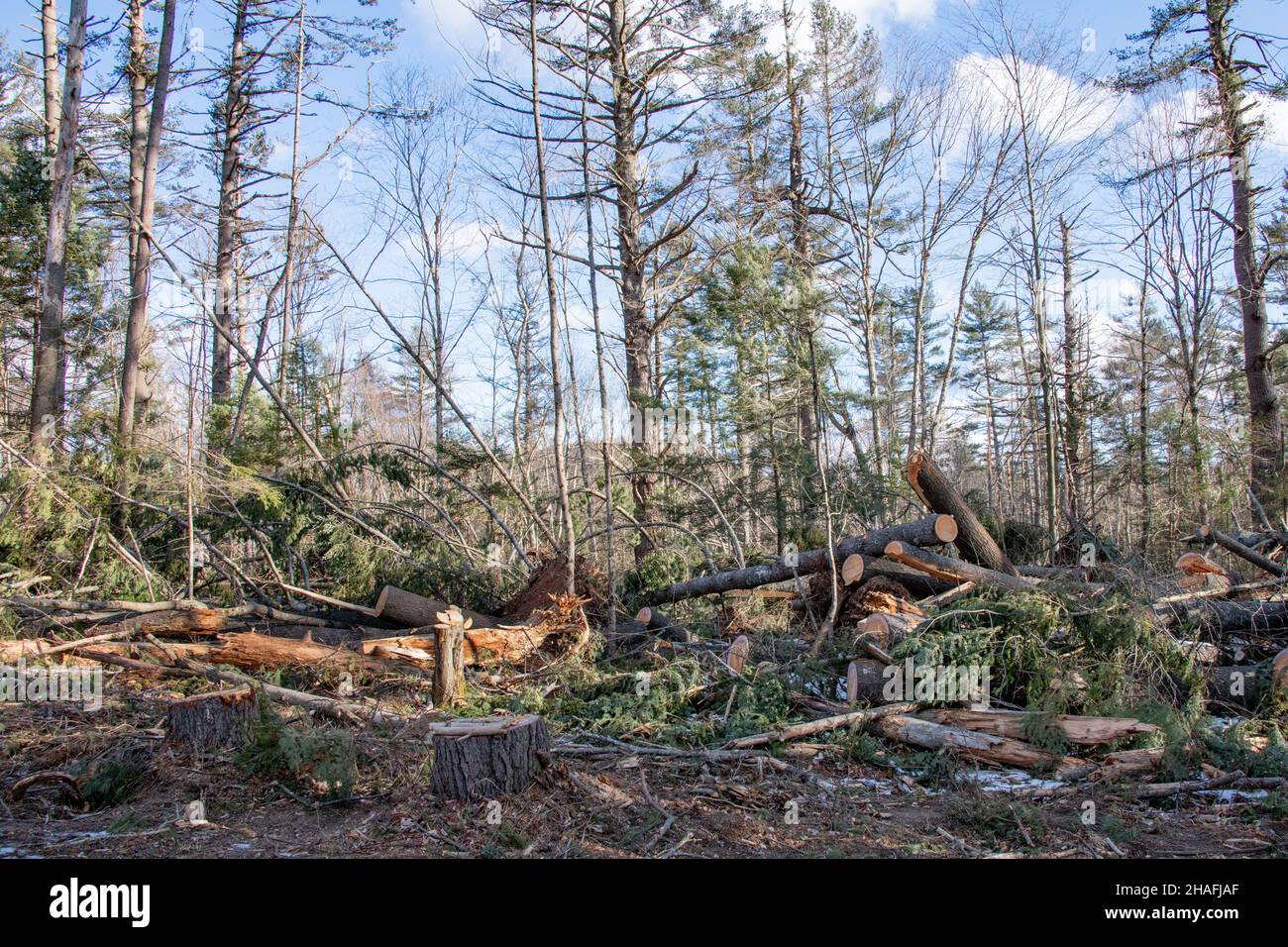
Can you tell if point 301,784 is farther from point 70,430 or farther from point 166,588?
point 70,430

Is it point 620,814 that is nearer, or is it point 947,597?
point 620,814

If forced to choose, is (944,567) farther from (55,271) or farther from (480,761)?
(55,271)

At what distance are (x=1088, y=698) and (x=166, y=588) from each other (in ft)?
30.3

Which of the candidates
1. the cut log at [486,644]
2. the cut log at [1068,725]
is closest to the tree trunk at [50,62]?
the cut log at [486,644]

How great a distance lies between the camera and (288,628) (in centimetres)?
820

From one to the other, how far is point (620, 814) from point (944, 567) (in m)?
4.83

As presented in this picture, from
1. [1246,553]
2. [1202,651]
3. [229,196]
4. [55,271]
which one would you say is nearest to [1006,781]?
[1202,651]

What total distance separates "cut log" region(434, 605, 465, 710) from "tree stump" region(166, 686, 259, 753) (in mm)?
1782

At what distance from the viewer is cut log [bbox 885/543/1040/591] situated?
25.5 feet

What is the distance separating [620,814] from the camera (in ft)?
13.8

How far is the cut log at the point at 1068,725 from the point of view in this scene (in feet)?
17.1

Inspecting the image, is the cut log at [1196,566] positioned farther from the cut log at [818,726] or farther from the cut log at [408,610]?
the cut log at [408,610]
